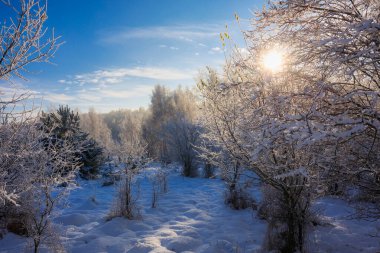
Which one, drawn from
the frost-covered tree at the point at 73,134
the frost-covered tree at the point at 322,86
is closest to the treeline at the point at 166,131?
the frost-covered tree at the point at 73,134

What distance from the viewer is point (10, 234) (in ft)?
22.6

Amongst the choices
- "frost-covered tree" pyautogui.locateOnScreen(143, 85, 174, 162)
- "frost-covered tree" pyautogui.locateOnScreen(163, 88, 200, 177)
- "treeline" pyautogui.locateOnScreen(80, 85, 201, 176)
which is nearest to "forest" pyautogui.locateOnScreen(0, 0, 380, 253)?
"treeline" pyautogui.locateOnScreen(80, 85, 201, 176)

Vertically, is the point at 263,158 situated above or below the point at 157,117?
below

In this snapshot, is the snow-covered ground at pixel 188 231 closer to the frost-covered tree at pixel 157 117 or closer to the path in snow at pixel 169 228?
the path in snow at pixel 169 228

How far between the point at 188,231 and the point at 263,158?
362cm

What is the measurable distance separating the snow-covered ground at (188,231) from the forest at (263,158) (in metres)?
0.04

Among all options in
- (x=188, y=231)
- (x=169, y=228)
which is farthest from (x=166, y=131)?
(x=188, y=231)

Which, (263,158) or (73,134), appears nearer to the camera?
(263,158)

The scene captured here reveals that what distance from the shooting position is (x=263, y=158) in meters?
4.70

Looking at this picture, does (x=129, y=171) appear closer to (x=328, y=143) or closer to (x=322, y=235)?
(x=322, y=235)

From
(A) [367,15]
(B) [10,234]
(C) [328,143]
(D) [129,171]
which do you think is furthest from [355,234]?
(B) [10,234]

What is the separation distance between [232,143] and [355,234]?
3866mm

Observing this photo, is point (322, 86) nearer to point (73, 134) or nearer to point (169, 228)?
point (169, 228)

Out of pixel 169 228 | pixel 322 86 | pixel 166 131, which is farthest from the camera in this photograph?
pixel 166 131
